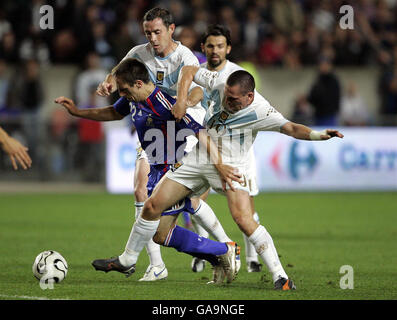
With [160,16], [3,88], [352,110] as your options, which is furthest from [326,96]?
[160,16]

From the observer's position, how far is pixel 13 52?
60.1 feet

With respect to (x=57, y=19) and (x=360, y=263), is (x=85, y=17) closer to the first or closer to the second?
(x=57, y=19)

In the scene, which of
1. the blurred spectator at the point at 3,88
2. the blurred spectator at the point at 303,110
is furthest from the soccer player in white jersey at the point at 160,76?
the blurred spectator at the point at 303,110

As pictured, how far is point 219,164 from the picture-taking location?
716cm

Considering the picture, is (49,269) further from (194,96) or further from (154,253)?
(194,96)

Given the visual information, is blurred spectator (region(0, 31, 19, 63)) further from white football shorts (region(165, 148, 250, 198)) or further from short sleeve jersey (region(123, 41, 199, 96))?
white football shorts (region(165, 148, 250, 198))

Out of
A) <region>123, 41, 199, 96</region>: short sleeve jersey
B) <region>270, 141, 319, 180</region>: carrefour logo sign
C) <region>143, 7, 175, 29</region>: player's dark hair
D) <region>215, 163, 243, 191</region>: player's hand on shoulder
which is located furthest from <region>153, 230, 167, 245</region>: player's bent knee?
<region>270, 141, 319, 180</region>: carrefour logo sign

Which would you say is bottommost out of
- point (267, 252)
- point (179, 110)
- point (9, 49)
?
point (267, 252)

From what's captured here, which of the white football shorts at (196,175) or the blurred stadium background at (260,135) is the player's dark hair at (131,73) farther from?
the blurred stadium background at (260,135)

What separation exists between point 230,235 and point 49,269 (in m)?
4.35

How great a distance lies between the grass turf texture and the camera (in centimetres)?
711

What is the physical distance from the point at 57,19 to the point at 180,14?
2693 millimetres

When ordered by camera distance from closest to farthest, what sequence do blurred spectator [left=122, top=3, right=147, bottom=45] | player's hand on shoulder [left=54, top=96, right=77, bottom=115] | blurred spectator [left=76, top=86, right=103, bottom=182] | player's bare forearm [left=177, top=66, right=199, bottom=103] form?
1. player's bare forearm [left=177, top=66, right=199, bottom=103]
2. player's hand on shoulder [left=54, top=96, right=77, bottom=115]
3. blurred spectator [left=76, top=86, right=103, bottom=182]
4. blurred spectator [left=122, top=3, right=147, bottom=45]
